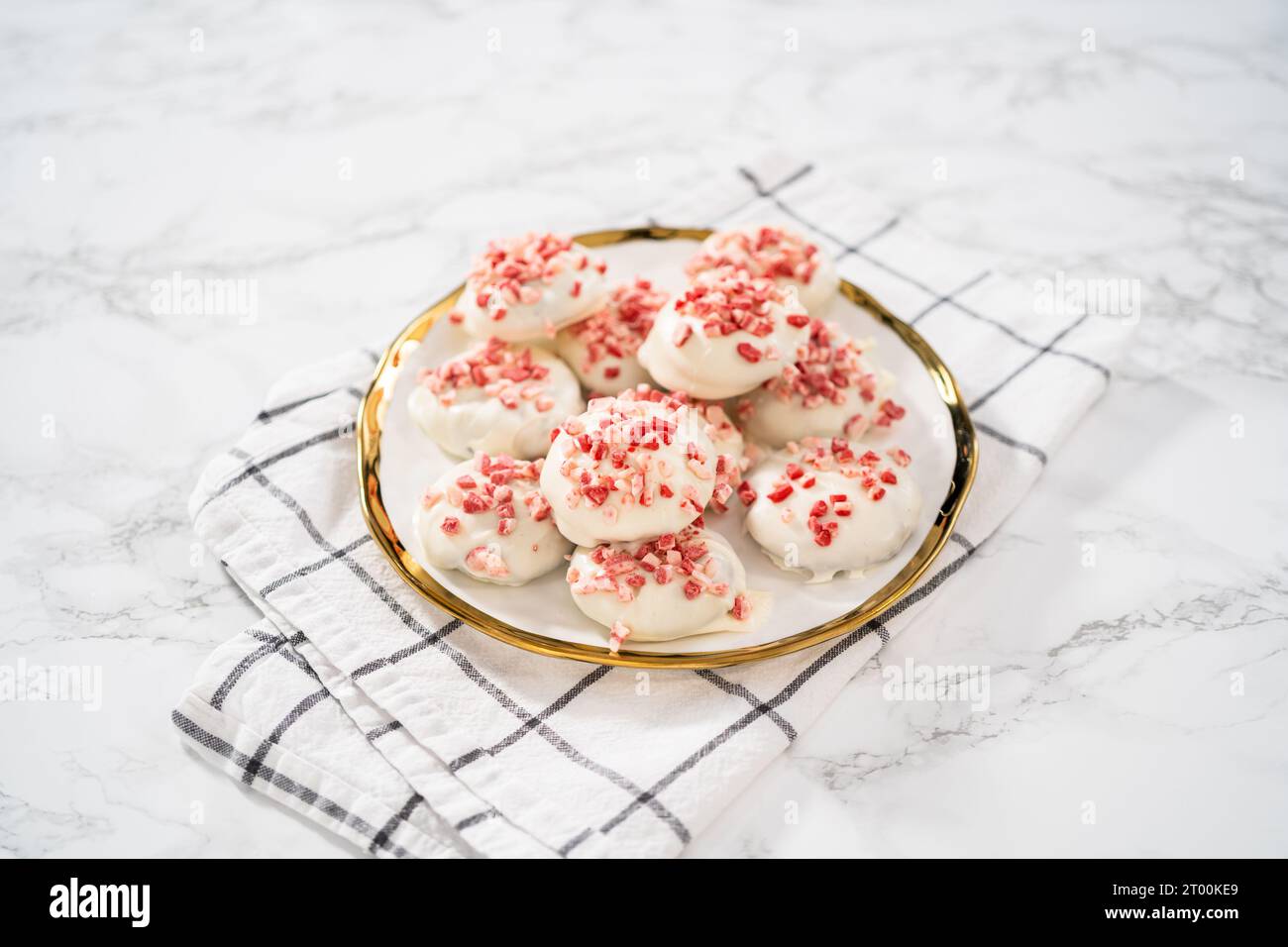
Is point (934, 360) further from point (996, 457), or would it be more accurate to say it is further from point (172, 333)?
point (172, 333)

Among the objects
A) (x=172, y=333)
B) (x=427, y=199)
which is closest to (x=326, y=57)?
(x=427, y=199)

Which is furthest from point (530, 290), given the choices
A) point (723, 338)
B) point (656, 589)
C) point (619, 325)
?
point (656, 589)

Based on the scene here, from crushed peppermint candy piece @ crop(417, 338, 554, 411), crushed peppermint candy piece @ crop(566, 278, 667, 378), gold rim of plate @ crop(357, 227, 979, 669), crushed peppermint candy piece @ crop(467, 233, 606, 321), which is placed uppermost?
crushed peppermint candy piece @ crop(467, 233, 606, 321)

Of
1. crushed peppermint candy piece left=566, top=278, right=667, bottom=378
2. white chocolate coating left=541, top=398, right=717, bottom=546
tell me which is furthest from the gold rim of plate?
crushed peppermint candy piece left=566, top=278, right=667, bottom=378

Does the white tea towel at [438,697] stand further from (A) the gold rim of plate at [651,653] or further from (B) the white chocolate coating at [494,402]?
(B) the white chocolate coating at [494,402]

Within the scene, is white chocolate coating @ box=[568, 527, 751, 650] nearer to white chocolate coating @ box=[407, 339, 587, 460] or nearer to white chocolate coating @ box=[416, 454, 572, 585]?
white chocolate coating @ box=[416, 454, 572, 585]

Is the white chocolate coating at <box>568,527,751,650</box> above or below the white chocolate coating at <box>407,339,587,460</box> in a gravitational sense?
below

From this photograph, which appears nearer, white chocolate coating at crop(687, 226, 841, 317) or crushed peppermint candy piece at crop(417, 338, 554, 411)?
crushed peppermint candy piece at crop(417, 338, 554, 411)
